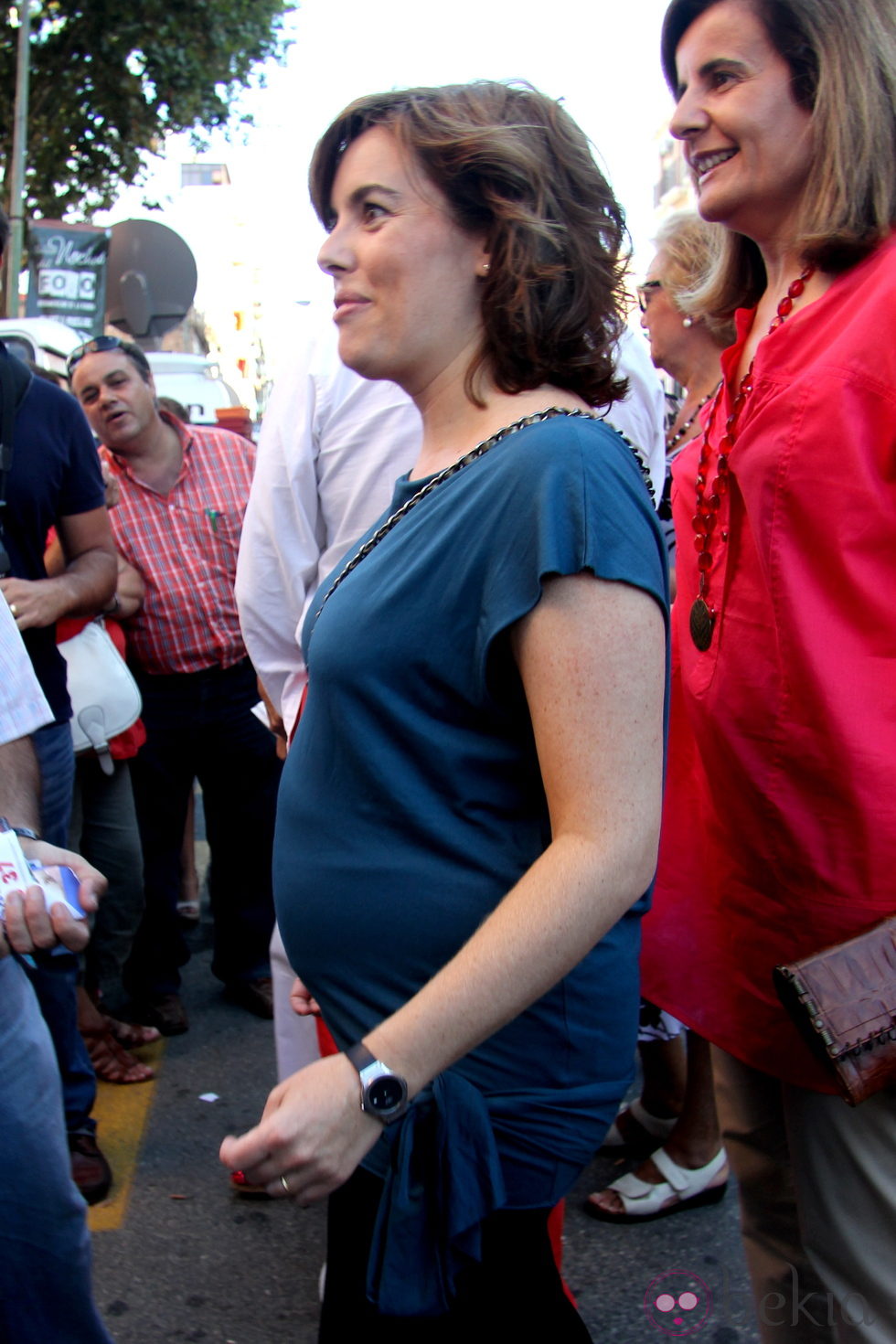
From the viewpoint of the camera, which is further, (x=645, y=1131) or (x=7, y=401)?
(x=645, y=1131)

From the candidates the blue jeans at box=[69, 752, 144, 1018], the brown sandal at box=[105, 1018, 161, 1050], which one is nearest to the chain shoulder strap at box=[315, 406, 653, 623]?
the blue jeans at box=[69, 752, 144, 1018]

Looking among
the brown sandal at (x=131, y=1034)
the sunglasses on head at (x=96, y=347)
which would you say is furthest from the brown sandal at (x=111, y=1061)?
the sunglasses on head at (x=96, y=347)

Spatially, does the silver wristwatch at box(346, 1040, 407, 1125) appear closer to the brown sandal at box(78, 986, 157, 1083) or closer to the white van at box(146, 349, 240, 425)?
the brown sandal at box(78, 986, 157, 1083)

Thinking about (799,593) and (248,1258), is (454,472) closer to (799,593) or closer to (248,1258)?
(799,593)

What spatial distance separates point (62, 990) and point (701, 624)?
1924 mm

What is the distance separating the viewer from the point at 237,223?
258 ft

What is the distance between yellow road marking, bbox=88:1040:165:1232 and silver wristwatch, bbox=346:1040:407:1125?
2.10m

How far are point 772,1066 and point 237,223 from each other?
83406 millimetres

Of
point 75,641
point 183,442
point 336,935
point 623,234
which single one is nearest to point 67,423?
point 75,641

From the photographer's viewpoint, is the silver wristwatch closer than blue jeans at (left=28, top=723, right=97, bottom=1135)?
Yes

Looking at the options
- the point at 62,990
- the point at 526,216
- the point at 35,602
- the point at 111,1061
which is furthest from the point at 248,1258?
the point at 526,216

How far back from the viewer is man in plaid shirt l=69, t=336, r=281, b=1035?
13.0 ft

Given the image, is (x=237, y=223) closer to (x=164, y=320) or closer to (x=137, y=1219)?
(x=164, y=320)

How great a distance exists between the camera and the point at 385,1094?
113cm
